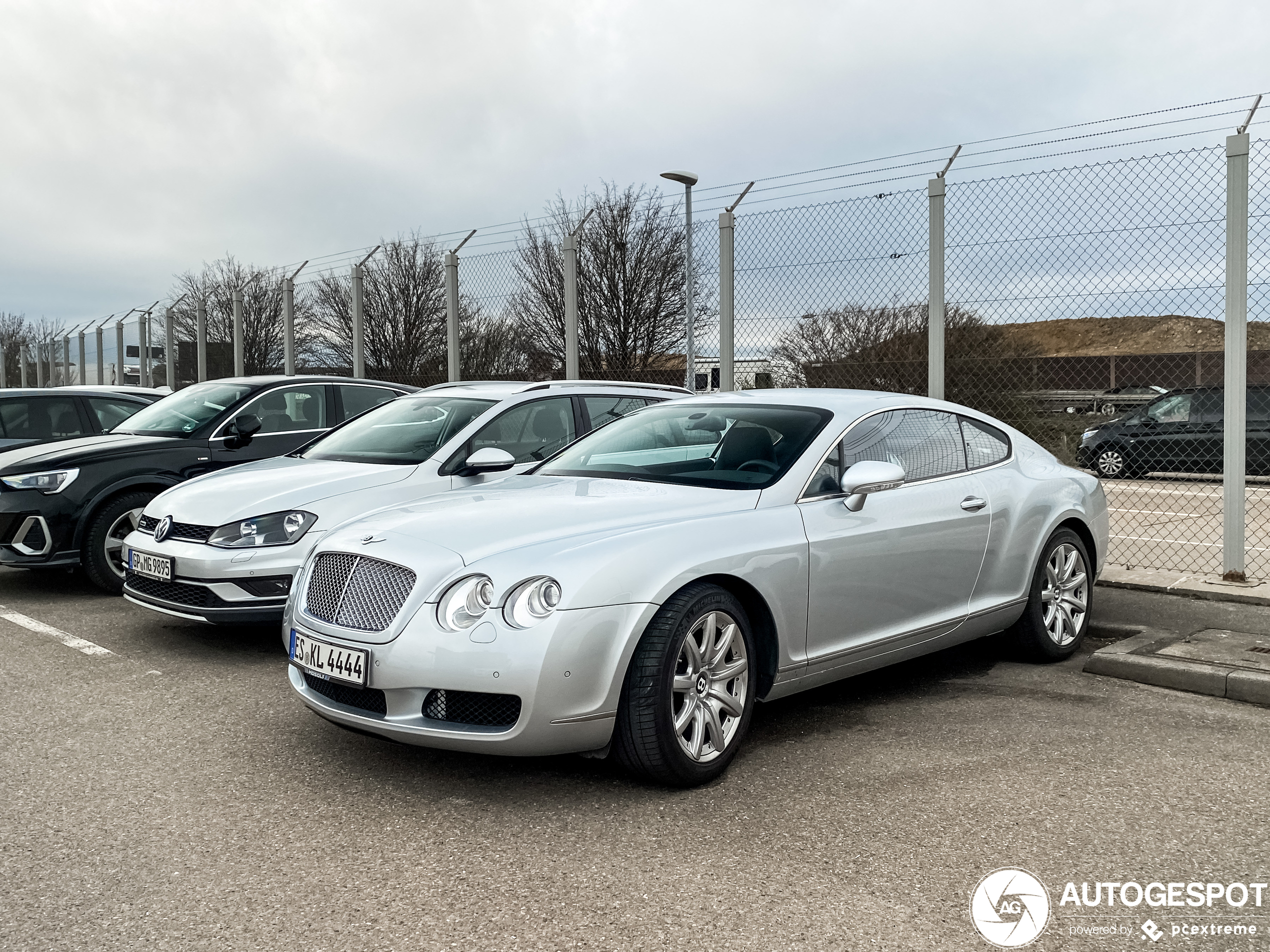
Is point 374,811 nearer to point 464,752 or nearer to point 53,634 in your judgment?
point 464,752

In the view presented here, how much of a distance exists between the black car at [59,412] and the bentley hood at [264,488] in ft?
13.3

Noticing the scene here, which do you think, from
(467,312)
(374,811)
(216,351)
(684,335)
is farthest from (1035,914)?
(216,351)

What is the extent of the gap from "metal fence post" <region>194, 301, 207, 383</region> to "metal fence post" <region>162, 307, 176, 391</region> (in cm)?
92

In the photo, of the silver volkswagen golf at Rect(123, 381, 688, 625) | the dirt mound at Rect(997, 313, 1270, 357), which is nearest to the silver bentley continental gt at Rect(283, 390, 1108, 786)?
the silver volkswagen golf at Rect(123, 381, 688, 625)

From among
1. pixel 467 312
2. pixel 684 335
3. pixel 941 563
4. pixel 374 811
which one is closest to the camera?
pixel 374 811

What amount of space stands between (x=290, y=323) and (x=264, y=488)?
12099mm

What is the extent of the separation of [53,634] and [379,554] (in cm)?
358

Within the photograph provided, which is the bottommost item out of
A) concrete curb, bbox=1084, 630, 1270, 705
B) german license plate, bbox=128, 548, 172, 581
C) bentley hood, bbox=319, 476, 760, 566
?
concrete curb, bbox=1084, 630, 1270, 705

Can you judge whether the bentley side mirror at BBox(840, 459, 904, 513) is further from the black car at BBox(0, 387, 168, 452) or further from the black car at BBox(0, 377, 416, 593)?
the black car at BBox(0, 387, 168, 452)

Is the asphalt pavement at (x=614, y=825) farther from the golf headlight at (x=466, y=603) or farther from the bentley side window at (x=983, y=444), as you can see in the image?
the bentley side window at (x=983, y=444)

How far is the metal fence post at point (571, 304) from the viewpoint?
11.7 metres

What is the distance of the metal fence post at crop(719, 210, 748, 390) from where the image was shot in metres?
10.0

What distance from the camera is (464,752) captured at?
4297 millimetres

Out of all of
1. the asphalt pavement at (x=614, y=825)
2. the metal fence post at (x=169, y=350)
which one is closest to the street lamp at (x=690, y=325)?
the asphalt pavement at (x=614, y=825)
